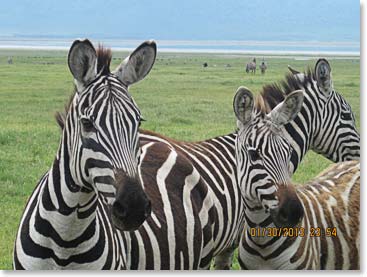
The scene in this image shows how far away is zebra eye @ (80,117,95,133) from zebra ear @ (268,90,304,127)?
1053 millimetres

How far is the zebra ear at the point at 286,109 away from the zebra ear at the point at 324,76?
0.46 metres

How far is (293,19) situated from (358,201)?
3.56ft

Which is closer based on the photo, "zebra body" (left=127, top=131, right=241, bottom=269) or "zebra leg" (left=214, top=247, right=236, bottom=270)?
"zebra body" (left=127, top=131, right=241, bottom=269)

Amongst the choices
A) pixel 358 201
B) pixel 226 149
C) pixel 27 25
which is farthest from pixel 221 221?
pixel 27 25

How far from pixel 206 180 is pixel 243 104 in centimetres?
Result: 52

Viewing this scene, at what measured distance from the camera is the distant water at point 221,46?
11.1 ft

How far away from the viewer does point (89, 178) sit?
7.66 ft

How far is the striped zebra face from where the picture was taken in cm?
353

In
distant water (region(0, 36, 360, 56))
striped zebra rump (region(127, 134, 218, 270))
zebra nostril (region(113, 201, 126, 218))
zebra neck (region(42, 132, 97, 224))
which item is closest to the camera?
zebra nostril (region(113, 201, 126, 218))

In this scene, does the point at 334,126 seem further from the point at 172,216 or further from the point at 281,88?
the point at 172,216

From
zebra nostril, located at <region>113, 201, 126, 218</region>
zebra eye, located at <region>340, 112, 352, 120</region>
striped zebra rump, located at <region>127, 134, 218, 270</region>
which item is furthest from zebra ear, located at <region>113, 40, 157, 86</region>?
zebra eye, located at <region>340, 112, 352, 120</region>

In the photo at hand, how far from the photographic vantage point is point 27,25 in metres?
3.49

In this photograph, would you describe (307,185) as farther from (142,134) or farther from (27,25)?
(27,25)
